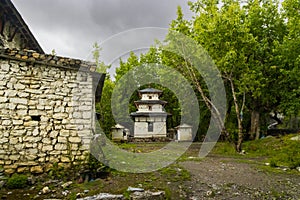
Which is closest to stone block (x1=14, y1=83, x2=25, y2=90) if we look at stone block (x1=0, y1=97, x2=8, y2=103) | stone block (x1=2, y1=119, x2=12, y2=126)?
stone block (x1=0, y1=97, x2=8, y2=103)

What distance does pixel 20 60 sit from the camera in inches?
221

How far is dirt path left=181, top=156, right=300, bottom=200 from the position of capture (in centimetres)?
462

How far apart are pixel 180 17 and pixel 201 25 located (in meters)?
2.04

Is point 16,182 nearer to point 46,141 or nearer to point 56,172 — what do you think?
point 56,172

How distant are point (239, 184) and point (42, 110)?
5.01m

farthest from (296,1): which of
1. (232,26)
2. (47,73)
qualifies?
(47,73)

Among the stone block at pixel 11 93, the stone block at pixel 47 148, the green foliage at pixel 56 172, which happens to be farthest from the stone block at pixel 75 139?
the stone block at pixel 11 93

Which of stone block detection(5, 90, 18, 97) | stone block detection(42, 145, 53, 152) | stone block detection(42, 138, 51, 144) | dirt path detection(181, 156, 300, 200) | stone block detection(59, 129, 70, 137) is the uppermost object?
stone block detection(5, 90, 18, 97)

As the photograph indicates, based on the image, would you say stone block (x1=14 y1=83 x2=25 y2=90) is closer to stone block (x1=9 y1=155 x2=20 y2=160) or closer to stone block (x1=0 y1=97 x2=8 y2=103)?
stone block (x1=0 y1=97 x2=8 y2=103)

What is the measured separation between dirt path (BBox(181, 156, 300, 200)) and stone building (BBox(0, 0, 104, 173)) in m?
2.96

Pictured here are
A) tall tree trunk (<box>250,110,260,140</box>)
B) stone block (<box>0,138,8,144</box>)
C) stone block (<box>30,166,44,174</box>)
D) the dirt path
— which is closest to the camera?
the dirt path

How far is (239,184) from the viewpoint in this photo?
17.5 feet

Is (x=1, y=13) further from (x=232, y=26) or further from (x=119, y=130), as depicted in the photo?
(x=119, y=130)

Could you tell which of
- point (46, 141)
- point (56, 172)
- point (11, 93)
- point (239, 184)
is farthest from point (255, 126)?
point (11, 93)
